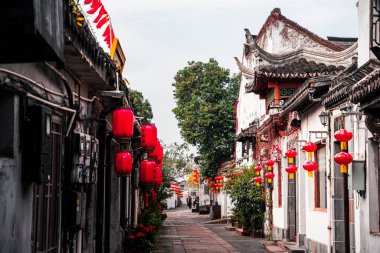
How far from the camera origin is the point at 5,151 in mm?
5777

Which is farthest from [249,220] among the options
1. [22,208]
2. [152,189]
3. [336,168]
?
[22,208]

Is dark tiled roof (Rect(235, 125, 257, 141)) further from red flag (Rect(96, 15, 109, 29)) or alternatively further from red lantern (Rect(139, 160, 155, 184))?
red flag (Rect(96, 15, 109, 29))

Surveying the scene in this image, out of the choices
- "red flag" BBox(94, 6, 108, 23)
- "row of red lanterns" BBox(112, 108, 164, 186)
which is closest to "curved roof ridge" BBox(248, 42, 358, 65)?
"row of red lanterns" BBox(112, 108, 164, 186)

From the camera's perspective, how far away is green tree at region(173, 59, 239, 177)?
41.6 meters

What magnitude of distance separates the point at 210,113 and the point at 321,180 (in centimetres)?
2438

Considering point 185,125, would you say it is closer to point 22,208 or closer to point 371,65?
point 371,65

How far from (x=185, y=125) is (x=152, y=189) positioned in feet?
49.5

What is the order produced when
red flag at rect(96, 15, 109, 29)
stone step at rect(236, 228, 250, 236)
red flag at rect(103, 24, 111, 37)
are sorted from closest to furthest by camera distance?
1. red flag at rect(96, 15, 109, 29)
2. red flag at rect(103, 24, 111, 37)
3. stone step at rect(236, 228, 250, 236)

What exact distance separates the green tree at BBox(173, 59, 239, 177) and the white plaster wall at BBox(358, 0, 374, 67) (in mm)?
28100

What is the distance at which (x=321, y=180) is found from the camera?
17297 mm

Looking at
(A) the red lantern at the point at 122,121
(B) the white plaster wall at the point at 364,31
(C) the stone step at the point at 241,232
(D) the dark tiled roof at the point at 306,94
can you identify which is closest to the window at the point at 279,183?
(D) the dark tiled roof at the point at 306,94

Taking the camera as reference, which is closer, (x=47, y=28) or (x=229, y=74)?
(x=47, y=28)

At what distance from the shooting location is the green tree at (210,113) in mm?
41625

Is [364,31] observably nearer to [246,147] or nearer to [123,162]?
[123,162]
